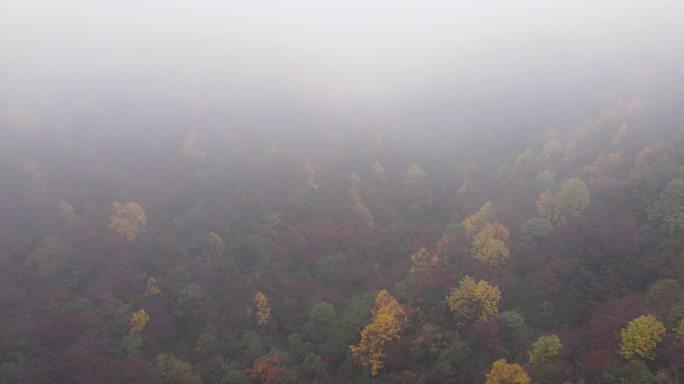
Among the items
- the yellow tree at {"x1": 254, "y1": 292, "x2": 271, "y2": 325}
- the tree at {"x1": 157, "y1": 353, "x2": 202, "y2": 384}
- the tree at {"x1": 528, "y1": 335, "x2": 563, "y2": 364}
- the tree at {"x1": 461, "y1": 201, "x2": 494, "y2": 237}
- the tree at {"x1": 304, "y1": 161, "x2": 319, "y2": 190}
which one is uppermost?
the tree at {"x1": 528, "y1": 335, "x2": 563, "y2": 364}

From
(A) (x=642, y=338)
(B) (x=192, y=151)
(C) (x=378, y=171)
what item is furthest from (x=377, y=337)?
(B) (x=192, y=151)

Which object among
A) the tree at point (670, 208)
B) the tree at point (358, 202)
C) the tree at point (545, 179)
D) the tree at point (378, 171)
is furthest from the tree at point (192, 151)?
the tree at point (670, 208)

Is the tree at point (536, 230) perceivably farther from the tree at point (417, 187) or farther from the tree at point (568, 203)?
the tree at point (417, 187)

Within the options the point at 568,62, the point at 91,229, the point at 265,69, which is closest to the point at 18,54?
the point at 265,69

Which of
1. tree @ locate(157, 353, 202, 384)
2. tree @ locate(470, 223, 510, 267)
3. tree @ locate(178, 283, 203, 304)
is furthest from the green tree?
tree @ locate(470, 223, 510, 267)

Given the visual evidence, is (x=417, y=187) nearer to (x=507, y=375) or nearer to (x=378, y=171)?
(x=378, y=171)

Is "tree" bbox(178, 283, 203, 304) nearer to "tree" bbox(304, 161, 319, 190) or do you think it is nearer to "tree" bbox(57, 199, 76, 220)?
"tree" bbox(57, 199, 76, 220)

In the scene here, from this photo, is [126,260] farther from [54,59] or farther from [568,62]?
[568,62]
